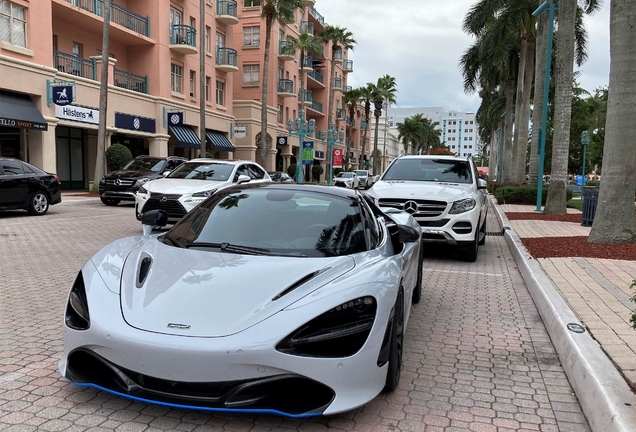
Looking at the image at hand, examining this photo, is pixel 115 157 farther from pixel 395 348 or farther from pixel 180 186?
pixel 395 348

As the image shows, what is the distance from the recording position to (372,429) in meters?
3.05

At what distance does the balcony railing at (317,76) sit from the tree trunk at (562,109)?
42756 millimetres

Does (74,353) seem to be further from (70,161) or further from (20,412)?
(70,161)

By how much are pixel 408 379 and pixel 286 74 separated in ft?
155

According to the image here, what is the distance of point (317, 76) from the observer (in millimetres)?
59000

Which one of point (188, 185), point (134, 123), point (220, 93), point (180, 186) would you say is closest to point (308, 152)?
point (134, 123)

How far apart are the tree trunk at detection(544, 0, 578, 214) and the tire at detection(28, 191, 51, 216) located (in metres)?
15.5

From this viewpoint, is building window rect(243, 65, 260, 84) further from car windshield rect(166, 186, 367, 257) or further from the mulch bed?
car windshield rect(166, 186, 367, 257)

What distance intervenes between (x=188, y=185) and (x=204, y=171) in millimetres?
1448

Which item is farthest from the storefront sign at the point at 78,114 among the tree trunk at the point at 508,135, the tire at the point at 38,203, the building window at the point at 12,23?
the tree trunk at the point at 508,135

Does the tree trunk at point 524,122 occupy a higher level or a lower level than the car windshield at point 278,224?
higher

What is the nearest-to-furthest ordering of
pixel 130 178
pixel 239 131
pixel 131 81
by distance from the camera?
pixel 130 178, pixel 131 81, pixel 239 131

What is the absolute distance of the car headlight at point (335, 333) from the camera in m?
2.75

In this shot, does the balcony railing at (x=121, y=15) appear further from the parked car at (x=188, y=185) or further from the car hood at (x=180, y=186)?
the car hood at (x=180, y=186)
